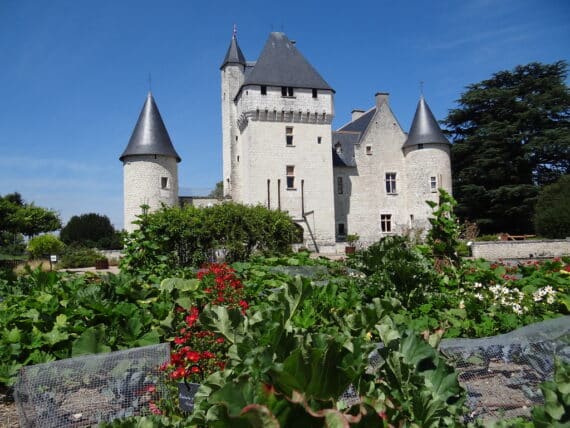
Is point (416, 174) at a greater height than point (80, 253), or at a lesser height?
greater

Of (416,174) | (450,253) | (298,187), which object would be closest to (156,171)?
(298,187)

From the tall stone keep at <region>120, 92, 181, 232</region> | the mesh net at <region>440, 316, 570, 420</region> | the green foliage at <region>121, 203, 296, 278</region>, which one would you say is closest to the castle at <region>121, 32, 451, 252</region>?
the tall stone keep at <region>120, 92, 181, 232</region>

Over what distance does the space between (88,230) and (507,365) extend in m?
36.6

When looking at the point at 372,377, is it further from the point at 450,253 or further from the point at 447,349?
the point at 450,253

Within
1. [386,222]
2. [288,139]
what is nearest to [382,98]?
[288,139]

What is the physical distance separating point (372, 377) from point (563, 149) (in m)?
36.5

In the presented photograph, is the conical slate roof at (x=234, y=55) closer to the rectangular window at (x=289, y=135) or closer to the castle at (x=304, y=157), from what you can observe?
the castle at (x=304, y=157)

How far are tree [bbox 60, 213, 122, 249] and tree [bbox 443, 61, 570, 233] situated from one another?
25988 mm

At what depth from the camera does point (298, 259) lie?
8.51 meters

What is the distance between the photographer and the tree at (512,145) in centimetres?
3297

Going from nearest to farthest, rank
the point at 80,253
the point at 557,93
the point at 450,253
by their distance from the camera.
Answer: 1. the point at 450,253
2. the point at 80,253
3. the point at 557,93

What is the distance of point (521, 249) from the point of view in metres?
21.8

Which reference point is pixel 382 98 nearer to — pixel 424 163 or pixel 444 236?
pixel 424 163

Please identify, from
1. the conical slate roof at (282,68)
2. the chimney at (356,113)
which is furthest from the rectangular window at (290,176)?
the chimney at (356,113)
